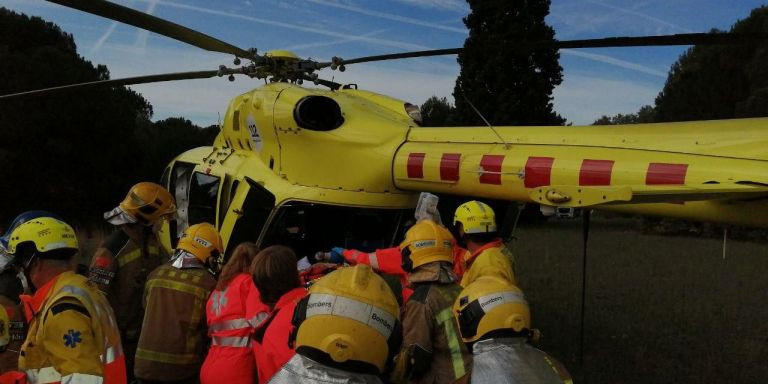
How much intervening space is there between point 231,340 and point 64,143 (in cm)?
1886

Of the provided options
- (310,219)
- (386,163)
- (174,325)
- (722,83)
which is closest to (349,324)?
(174,325)

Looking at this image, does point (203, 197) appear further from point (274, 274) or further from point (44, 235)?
point (44, 235)

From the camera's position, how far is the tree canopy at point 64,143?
62.6 ft

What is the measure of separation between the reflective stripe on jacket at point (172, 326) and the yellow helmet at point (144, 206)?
4.29ft

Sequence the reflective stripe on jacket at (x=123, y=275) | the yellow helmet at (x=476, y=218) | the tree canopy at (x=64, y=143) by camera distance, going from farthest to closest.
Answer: the tree canopy at (x=64, y=143) → the reflective stripe on jacket at (x=123, y=275) → the yellow helmet at (x=476, y=218)

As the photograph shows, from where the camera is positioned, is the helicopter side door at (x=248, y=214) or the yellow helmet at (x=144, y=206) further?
the helicopter side door at (x=248, y=214)

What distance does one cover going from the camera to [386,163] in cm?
561

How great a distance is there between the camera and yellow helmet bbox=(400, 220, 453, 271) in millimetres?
3578

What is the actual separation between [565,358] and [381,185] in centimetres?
326

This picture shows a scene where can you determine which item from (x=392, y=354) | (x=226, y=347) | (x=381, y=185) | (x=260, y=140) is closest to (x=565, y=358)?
(x=381, y=185)

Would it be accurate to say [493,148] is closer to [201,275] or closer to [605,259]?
[201,275]

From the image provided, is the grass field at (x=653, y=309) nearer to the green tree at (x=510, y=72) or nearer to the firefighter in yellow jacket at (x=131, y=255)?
the firefighter in yellow jacket at (x=131, y=255)

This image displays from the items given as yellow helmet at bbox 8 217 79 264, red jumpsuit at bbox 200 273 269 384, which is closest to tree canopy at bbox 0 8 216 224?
red jumpsuit at bbox 200 273 269 384

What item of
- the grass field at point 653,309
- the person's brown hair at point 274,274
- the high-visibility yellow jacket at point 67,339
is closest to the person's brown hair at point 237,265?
the person's brown hair at point 274,274
